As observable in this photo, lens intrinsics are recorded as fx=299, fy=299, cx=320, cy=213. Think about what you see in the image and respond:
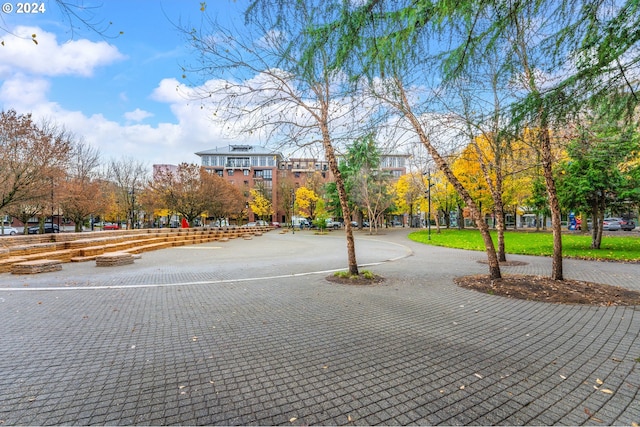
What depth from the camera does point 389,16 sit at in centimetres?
335

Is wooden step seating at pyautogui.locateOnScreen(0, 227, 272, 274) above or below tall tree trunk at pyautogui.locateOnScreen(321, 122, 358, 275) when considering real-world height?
below

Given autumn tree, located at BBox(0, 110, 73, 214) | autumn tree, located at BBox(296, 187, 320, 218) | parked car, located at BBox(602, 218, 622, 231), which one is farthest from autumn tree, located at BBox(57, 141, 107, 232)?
parked car, located at BBox(602, 218, 622, 231)

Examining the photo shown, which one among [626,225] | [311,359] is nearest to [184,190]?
[311,359]

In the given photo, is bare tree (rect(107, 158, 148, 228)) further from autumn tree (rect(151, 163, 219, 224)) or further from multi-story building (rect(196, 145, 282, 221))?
multi-story building (rect(196, 145, 282, 221))

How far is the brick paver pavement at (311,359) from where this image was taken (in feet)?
8.40

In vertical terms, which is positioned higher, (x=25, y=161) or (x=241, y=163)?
(x=241, y=163)

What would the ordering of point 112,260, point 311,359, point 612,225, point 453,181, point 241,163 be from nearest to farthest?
point 311,359 → point 453,181 → point 112,260 → point 612,225 → point 241,163

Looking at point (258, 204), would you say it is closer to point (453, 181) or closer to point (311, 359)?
point (453, 181)

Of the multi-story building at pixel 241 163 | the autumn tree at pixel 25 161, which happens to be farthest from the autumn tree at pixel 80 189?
the multi-story building at pixel 241 163

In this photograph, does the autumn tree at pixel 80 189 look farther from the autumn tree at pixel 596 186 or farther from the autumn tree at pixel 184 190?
the autumn tree at pixel 596 186

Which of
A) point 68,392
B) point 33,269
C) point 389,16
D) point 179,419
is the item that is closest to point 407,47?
point 389,16

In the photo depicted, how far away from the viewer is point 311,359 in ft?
11.6

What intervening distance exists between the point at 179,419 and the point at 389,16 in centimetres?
442

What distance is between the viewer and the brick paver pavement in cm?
256
